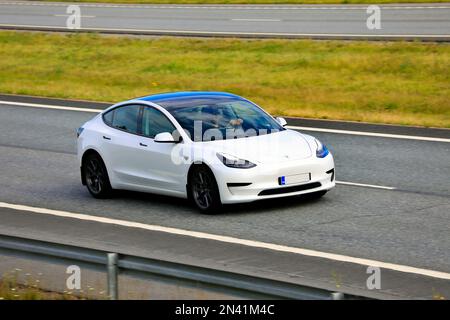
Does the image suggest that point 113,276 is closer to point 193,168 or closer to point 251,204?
point 193,168

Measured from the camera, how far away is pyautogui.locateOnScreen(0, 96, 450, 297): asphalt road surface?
40.6 ft

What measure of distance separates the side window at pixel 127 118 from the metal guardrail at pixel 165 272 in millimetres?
5825

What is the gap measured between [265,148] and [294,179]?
58 cm

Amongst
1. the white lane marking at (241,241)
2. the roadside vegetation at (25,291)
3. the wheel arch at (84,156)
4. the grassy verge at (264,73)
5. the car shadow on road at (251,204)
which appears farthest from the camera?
the grassy verge at (264,73)

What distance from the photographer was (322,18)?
115 feet

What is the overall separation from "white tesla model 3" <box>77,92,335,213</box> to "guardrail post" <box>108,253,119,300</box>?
488 centimetres

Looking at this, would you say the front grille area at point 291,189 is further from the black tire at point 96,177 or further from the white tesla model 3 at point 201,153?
the black tire at point 96,177

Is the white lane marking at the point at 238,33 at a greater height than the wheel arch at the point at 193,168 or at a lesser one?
greater

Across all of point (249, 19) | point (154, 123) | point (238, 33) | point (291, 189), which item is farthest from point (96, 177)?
point (249, 19)

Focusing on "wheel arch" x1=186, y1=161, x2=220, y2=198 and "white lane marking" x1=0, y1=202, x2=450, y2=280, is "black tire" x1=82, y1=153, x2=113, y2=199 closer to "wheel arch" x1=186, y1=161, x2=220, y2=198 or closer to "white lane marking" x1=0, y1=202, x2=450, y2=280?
"white lane marking" x1=0, y1=202, x2=450, y2=280

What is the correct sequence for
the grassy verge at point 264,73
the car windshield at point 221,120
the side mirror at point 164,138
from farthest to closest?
1. the grassy verge at point 264,73
2. the car windshield at point 221,120
3. the side mirror at point 164,138

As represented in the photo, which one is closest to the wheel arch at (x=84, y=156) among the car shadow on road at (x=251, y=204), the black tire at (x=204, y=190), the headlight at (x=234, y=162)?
the car shadow on road at (x=251, y=204)

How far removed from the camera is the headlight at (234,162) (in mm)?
13891

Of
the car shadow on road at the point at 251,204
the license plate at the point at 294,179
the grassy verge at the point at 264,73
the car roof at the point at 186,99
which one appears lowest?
the car shadow on road at the point at 251,204
